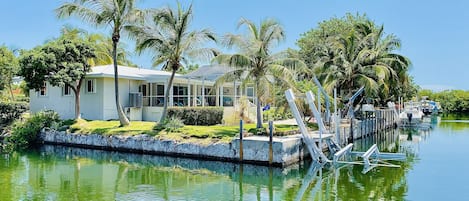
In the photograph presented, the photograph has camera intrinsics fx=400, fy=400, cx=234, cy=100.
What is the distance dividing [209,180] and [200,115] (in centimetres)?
1017

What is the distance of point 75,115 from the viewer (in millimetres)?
25406

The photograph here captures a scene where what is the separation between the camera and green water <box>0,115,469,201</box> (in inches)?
466

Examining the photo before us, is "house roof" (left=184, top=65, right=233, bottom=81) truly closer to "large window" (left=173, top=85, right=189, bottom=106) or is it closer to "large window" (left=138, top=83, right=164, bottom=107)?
"large window" (left=173, top=85, right=189, bottom=106)

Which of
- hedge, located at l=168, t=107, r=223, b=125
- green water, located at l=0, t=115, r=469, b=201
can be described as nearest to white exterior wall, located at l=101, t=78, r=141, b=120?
hedge, located at l=168, t=107, r=223, b=125

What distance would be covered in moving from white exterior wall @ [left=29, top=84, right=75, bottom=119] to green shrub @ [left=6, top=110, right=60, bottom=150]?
2.50m

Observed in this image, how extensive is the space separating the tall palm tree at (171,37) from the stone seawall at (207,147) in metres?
2.15

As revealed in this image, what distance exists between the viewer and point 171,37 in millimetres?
20625

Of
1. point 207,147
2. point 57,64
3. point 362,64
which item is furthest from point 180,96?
point 362,64

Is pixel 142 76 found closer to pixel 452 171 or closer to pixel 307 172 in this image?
pixel 307 172

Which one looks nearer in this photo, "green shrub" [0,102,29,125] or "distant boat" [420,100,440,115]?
"green shrub" [0,102,29,125]

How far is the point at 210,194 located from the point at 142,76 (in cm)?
1649

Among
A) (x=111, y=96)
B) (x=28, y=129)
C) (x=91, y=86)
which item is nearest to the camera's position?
(x=28, y=129)

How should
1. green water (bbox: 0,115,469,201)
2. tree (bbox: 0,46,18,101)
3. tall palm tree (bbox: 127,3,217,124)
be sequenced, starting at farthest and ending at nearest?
1. tree (bbox: 0,46,18,101)
2. tall palm tree (bbox: 127,3,217,124)
3. green water (bbox: 0,115,469,201)

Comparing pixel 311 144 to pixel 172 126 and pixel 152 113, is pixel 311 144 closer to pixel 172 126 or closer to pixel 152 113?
pixel 172 126
